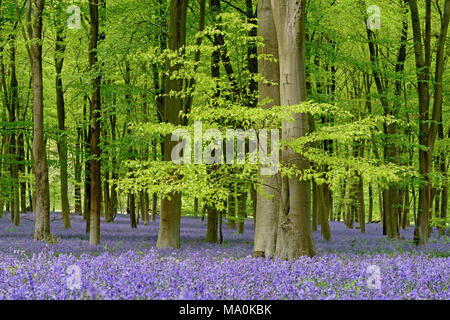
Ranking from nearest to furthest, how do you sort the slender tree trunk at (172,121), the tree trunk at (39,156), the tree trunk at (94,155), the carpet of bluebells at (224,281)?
the carpet of bluebells at (224,281), the slender tree trunk at (172,121), the tree trunk at (94,155), the tree trunk at (39,156)

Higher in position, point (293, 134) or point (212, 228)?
point (293, 134)

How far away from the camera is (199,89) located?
10.2m

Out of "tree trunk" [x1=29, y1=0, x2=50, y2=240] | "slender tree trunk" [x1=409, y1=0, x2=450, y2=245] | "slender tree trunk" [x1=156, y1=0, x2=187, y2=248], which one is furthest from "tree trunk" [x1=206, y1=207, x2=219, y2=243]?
"slender tree trunk" [x1=409, y1=0, x2=450, y2=245]

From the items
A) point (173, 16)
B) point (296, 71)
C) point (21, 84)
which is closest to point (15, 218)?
point (21, 84)

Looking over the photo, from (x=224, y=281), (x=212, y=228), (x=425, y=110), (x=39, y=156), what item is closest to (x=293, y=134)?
(x=224, y=281)

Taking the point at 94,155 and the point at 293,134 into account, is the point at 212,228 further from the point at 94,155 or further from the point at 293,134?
the point at 293,134

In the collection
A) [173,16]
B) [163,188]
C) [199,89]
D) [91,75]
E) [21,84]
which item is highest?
[21,84]

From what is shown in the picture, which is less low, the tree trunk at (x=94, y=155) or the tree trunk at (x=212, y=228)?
the tree trunk at (x=94, y=155)

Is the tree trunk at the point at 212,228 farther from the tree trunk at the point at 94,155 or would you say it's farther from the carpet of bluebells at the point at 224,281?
→ the carpet of bluebells at the point at 224,281

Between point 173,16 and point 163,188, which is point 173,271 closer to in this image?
point 163,188

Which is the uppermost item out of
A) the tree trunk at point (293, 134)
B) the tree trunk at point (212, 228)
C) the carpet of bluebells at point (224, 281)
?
the tree trunk at point (293, 134)

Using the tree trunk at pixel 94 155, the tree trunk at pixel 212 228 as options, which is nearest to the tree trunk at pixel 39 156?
the tree trunk at pixel 94 155
